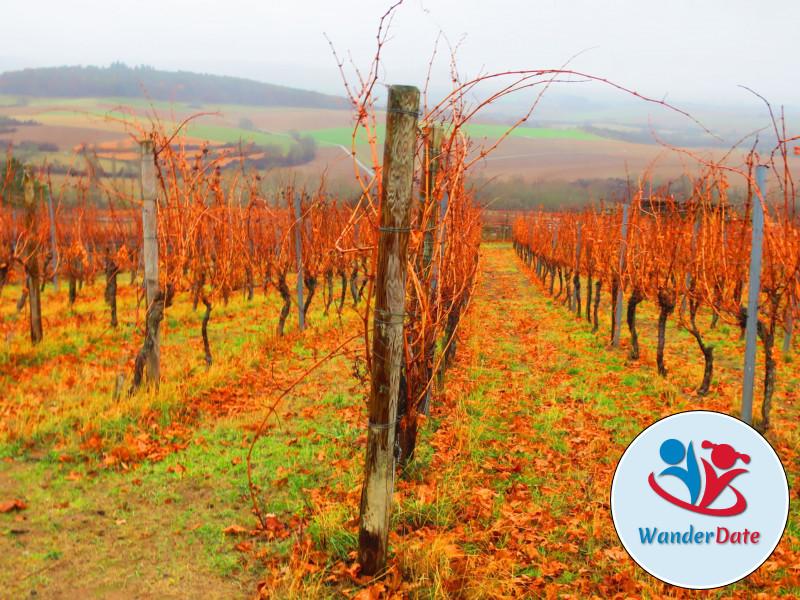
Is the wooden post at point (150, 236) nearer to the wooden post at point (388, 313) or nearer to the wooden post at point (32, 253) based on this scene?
the wooden post at point (32, 253)

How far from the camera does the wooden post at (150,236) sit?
650 centimetres

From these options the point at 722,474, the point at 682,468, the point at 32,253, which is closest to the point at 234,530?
the point at 682,468

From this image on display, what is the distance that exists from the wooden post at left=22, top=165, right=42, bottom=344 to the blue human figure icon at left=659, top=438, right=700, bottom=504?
8.63 meters

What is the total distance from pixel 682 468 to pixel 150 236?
5946 mm

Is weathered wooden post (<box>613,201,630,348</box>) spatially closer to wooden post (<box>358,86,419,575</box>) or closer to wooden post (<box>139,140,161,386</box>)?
wooden post (<box>139,140,161,386</box>)

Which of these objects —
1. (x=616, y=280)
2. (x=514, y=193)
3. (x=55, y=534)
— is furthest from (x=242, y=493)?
(x=514, y=193)

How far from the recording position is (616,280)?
10.6 meters

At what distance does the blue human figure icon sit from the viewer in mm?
2816

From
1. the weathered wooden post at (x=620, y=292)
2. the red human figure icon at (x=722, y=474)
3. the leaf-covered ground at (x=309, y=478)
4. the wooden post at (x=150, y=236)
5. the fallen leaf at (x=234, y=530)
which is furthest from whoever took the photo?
the weathered wooden post at (x=620, y=292)

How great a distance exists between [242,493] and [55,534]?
1230 millimetres

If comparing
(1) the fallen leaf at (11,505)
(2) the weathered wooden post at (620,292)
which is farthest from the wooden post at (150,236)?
(2) the weathered wooden post at (620,292)

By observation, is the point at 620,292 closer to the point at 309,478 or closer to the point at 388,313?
the point at 309,478

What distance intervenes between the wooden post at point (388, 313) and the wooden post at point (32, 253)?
7387mm

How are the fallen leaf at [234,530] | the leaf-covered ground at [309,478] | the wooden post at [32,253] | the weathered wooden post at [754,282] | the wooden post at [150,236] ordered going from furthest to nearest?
the wooden post at [32,253] < the wooden post at [150,236] < the weathered wooden post at [754,282] < the fallen leaf at [234,530] < the leaf-covered ground at [309,478]
